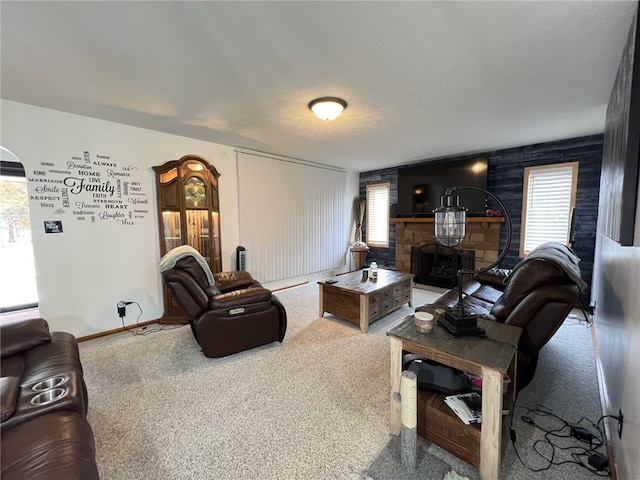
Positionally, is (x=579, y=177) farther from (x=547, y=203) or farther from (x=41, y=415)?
(x=41, y=415)

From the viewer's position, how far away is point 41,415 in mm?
1095

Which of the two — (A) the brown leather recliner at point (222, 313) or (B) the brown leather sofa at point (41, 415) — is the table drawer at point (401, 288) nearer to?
(A) the brown leather recliner at point (222, 313)

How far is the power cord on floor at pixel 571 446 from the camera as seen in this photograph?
1.38 metres

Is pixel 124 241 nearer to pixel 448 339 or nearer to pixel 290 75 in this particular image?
pixel 290 75

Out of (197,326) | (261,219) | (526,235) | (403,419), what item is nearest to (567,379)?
(403,419)

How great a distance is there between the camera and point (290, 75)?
2.01 m

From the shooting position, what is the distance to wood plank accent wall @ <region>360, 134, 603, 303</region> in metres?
3.45

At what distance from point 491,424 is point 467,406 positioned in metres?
0.21

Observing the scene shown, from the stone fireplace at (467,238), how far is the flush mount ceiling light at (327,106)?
303cm

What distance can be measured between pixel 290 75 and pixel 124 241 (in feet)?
8.87

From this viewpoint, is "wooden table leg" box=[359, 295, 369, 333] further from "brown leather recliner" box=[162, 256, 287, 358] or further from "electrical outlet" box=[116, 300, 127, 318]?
"electrical outlet" box=[116, 300, 127, 318]

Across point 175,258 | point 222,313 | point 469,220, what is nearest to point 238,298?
point 222,313

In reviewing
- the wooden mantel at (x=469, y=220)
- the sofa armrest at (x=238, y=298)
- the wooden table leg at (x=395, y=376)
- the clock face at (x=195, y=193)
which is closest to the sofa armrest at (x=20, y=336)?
the sofa armrest at (x=238, y=298)

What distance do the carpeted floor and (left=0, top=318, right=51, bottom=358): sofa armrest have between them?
1.97 feet
